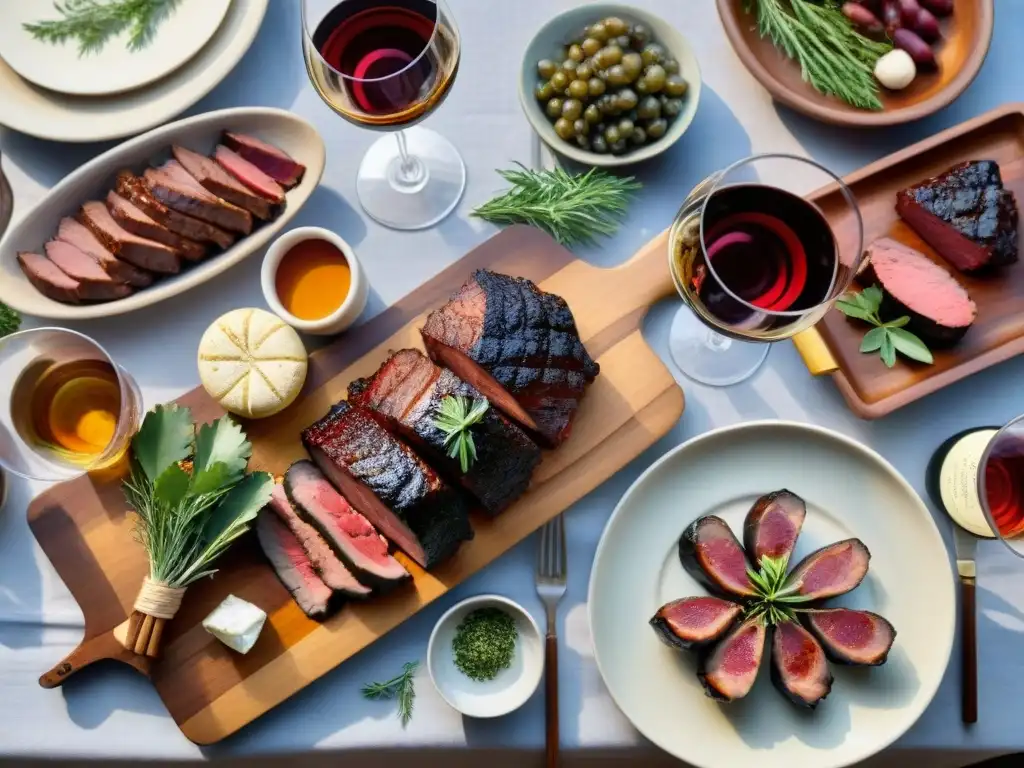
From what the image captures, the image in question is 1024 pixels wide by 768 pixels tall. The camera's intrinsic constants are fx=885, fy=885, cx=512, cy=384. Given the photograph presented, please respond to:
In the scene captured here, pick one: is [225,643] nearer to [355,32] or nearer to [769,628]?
[769,628]

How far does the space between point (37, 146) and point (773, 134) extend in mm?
1883

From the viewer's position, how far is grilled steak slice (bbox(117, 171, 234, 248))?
2072mm

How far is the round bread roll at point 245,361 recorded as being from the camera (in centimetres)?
201

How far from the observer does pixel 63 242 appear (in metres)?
2.12

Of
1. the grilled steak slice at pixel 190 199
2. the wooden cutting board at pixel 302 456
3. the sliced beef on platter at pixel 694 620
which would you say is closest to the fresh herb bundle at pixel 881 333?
the wooden cutting board at pixel 302 456

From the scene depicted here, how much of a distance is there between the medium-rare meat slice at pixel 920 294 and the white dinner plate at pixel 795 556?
12.8 inches

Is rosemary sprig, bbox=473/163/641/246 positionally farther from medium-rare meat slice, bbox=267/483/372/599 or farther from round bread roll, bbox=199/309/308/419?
medium-rare meat slice, bbox=267/483/372/599

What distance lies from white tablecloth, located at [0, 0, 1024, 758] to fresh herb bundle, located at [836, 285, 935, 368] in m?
0.17

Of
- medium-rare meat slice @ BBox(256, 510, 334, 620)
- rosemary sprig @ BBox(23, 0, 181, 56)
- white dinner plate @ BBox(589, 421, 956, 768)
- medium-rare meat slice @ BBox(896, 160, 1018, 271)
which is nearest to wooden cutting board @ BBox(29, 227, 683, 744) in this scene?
medium-rare meat slice @ BBox(256, 510, 334, 620)

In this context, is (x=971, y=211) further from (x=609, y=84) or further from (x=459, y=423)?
(x=459, y=423)

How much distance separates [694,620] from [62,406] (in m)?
1.54

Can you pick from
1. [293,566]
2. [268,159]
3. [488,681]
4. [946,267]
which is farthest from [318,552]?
[946,267]

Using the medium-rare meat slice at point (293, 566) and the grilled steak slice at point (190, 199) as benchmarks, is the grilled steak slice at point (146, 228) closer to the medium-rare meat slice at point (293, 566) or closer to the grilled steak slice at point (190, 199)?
the grilled steak slice at point (190, 199)

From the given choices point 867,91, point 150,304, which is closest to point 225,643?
point 150,304
